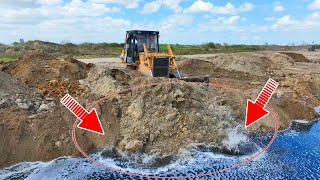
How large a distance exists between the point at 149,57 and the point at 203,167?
6859 millimetres

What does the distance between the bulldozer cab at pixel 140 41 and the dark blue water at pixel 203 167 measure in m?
7.62

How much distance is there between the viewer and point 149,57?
14680 mm

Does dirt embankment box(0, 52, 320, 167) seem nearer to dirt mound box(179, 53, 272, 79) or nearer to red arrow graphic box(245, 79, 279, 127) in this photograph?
red arrow graphic box(245, 79, 279, 127)

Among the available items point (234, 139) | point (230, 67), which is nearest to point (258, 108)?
point (234, 139)

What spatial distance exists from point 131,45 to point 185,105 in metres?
6.26

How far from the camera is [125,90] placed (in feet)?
40.3

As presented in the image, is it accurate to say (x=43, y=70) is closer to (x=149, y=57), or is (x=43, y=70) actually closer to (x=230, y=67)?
(x=149, y=57)

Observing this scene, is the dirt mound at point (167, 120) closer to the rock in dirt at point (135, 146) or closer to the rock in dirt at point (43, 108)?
the rock in dirt at point (135, 146)

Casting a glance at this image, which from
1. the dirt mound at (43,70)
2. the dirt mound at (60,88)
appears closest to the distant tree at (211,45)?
the dirt mound at (43,70)

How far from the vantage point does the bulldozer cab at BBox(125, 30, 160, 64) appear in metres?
16.2

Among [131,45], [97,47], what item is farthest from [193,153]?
[97,47]

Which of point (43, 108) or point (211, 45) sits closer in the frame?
point (43, 108)

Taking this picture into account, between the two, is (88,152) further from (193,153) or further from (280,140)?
(280,140)

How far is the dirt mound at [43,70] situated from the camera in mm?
14594
